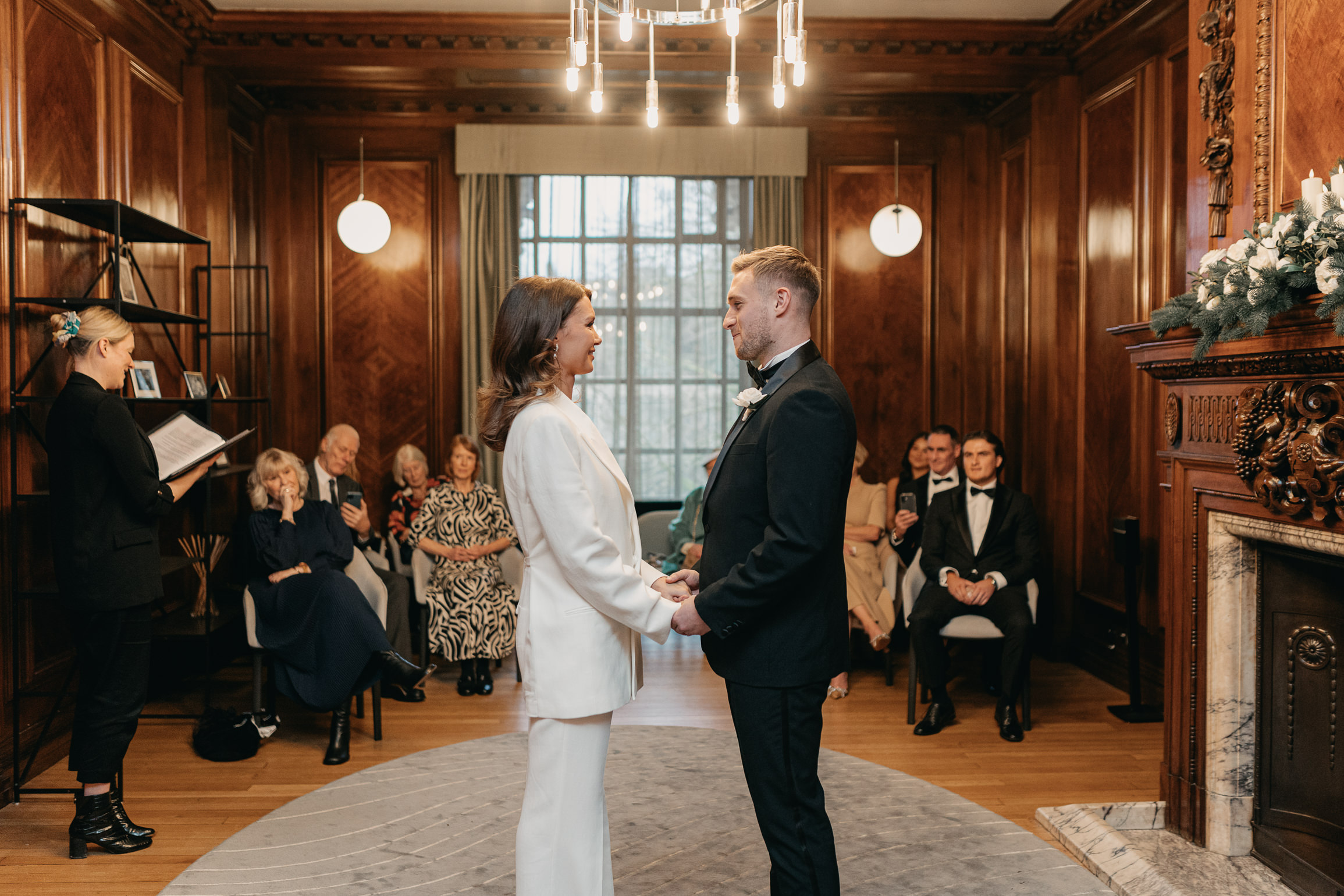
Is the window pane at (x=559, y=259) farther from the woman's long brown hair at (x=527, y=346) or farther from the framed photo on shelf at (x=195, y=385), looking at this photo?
the woman's long brown hair at (x=527, y=346)

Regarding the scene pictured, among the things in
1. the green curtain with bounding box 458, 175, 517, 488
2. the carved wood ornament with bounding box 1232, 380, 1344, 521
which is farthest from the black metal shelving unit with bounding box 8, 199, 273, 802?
the carved wood ornament with bounding box 1232, 380, 1344, 521

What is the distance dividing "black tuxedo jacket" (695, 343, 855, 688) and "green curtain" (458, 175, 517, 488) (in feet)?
15.3

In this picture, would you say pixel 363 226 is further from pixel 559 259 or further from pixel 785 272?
pixel 785 272

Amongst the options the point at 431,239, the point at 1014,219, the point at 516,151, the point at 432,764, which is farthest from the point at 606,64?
the point at 432,764

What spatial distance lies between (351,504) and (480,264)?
7.02ft

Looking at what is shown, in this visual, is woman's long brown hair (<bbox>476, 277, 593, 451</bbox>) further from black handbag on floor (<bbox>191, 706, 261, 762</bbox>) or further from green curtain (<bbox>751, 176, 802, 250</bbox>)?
green curtain (<bbox>751, 176, 802, 250</bbox>)

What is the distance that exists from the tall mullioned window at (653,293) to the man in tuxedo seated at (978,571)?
2366 mm

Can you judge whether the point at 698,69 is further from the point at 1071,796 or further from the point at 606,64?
the point at 1071,796

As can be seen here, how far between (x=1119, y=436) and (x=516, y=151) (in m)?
4.32

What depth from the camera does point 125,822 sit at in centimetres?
330

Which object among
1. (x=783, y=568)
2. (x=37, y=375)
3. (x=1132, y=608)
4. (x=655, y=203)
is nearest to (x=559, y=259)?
(x=655, y=203)

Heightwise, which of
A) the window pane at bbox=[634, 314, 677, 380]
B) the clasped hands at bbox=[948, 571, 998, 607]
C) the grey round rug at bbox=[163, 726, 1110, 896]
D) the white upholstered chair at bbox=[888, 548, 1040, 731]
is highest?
the window pane at bbox=[634, 314, 677, 380]

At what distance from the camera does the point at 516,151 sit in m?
6.75

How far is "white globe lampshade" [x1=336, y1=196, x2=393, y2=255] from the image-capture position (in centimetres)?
645
